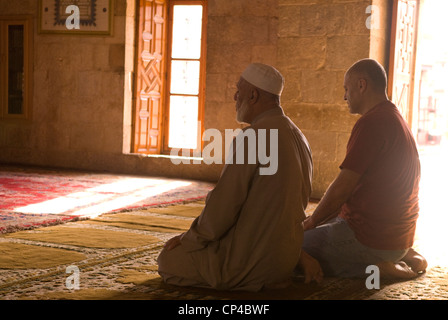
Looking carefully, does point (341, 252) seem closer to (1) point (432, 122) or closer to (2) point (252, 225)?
(2) point (252, 225)

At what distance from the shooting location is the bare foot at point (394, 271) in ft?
10.5

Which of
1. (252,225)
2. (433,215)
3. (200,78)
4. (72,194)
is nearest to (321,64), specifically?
(433,215)

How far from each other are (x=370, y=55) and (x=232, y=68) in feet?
6.53

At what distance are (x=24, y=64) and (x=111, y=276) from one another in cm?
629

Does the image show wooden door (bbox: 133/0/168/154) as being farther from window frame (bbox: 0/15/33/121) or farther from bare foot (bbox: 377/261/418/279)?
bare foot (bbox: 377/261/418/279)

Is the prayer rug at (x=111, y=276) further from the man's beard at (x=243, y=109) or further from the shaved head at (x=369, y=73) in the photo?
the shaved head at (x=369, y=73)

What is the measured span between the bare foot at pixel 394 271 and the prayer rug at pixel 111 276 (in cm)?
4

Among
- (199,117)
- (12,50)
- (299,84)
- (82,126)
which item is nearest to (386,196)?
(299,84)

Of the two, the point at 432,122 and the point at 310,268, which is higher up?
the point at 432,122

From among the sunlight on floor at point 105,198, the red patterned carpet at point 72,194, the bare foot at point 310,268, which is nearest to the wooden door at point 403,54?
the red patterned carpet at point 72,194

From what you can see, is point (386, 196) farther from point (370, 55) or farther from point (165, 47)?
point (165, 47)

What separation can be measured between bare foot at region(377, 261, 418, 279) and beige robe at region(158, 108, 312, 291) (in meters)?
0.49

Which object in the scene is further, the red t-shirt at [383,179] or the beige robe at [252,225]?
the red t-shirt at [383,179]

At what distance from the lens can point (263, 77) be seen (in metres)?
2.93
